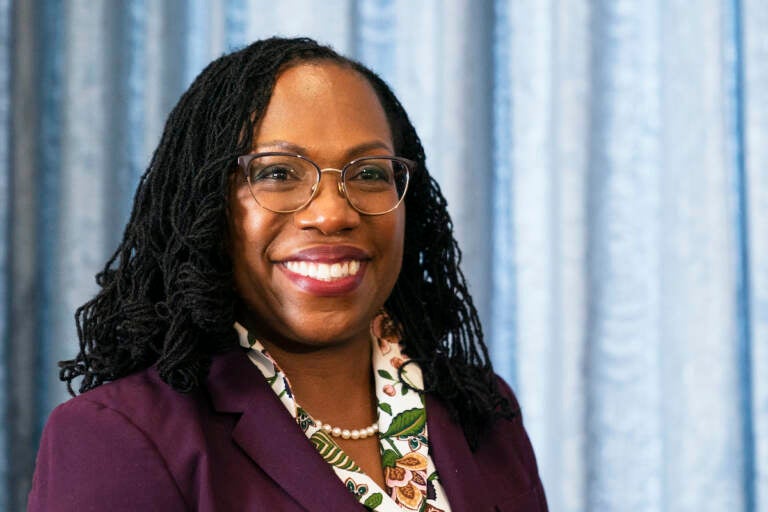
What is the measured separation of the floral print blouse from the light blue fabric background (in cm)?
72

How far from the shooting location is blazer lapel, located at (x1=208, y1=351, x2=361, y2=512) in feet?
3.24

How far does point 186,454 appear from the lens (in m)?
0.95

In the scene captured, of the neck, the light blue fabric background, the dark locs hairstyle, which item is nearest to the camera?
the dark locs hairstyle

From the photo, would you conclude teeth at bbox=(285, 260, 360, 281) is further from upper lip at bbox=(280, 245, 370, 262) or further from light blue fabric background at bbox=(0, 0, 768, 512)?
light blue fabric background at bbox=(0, 0, 768, 512)

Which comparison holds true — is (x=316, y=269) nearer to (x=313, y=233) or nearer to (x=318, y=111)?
(x=313, y=233)

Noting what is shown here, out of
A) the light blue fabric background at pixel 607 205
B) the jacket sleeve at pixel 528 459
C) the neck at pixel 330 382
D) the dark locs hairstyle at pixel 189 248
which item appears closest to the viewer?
the dark locs hairstyle at pixel 189 248

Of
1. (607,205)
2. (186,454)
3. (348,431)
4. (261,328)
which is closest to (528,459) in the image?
(348,431)

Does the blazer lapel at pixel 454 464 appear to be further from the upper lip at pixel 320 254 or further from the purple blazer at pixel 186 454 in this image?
the upper lip at pixel 320 254

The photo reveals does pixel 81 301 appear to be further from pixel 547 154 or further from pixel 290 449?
pixel 547 154

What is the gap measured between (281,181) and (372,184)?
0.40 feet

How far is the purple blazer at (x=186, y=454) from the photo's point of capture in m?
0.92

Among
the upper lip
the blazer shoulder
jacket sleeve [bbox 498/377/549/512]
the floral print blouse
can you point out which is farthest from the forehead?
jacket sleeve [bbox 498/377/549/512]

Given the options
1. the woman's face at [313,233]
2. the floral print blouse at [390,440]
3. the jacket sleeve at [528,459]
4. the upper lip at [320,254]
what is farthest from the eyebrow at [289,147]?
the jacket sleeve at [528,459]

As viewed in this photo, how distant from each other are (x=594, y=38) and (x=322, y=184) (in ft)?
3.72
